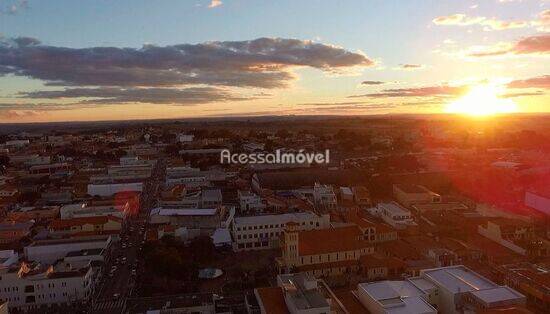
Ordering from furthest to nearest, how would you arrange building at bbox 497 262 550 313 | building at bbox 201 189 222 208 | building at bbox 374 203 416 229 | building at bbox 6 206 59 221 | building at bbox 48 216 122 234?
building at bbox 6 206 59 221 → building at bbox 201 189 222 208 → building at bbox 48 216 122 234 → building at bbox 374 203 416 229 → building at bbox 497 262 550 313

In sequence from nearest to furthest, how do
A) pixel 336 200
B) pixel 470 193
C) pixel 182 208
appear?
pixel 182 208, pixel 336 200, pixel 470 193

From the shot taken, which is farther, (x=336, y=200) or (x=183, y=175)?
(x=183, y=175)

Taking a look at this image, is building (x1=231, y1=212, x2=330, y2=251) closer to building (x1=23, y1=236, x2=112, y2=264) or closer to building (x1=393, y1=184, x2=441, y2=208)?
building (x1=23, y1=236, x2=112, y2=264)

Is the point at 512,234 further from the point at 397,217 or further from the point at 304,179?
the point at 304,179

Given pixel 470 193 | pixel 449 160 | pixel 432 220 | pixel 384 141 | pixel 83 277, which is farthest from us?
pixel 384 141

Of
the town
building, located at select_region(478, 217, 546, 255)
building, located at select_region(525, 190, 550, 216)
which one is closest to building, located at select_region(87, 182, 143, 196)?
the town

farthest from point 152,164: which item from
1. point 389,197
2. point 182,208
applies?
point 389,197

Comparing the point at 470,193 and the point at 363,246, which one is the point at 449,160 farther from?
the point at 363,246
